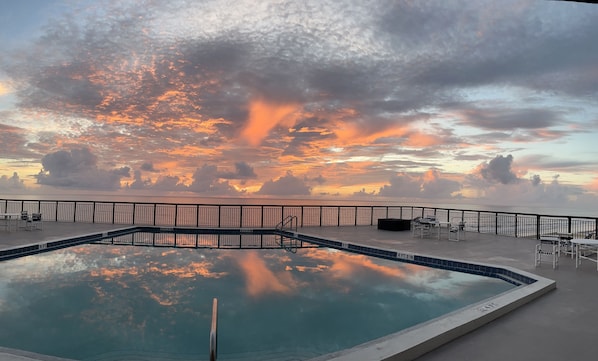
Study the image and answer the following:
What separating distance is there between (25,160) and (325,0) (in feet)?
57.8

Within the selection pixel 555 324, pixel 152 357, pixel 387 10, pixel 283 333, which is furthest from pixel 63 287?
pixel 387 10

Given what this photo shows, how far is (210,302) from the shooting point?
18.3 feet

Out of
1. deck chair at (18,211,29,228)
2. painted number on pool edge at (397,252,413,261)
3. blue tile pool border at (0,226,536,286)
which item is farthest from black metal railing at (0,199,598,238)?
painted number on pool edge at (397,252,413,261)

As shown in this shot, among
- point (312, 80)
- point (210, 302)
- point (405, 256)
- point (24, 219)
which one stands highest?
point (312, 80)

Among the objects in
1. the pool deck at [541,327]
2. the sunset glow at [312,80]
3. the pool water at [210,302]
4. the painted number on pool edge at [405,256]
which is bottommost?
the pool water at [210,302]

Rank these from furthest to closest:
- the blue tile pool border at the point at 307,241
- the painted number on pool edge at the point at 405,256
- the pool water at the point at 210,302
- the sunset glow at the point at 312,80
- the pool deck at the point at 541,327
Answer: the sunset glow at the point at 312,80
the painted number on pool edge at the point at 405,256
the blue tile pool border at the point at 307,241
the pool water at the point at 210,302
the pool deck at the point at 541,327

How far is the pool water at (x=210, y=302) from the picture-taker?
4062 mm

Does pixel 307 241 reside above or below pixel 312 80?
below

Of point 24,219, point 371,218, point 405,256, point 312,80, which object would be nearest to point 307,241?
point 405,256

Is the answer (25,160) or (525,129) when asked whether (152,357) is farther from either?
(25,160)

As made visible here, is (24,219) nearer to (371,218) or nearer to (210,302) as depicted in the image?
(210,302)

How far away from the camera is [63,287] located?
240 inches

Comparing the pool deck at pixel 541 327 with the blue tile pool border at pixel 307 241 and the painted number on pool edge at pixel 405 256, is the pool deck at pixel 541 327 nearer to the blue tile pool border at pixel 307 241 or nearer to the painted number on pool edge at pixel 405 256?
the blue tile pool border at pixel 307 241


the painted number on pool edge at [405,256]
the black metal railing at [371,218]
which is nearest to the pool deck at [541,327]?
the painted number on pool edge at [405,256]
